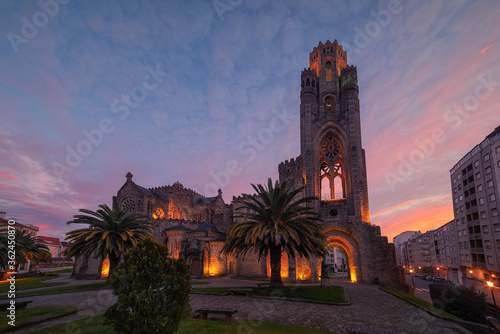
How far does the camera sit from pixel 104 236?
21656mm

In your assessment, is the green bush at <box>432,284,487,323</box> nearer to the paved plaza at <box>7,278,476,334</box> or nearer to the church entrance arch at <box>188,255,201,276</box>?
the paved plaza at <box>7,278,476,334</box>

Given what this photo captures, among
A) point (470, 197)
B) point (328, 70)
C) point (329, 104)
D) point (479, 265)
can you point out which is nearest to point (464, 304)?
point (329, 104)

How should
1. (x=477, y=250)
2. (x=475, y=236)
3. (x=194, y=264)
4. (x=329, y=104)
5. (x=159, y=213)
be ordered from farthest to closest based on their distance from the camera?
(x=159, y=213)
(x=475, y=236)
(x=477, y=250)
(x=329, y=104)
(x=194, y=264)

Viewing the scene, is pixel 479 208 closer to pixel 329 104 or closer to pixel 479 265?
pixel 479 265

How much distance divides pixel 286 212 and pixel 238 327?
40.1 feet

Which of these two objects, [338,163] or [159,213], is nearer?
[338,163]

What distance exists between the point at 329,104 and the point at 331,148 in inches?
308

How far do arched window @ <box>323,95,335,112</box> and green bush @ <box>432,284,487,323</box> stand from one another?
26.9m

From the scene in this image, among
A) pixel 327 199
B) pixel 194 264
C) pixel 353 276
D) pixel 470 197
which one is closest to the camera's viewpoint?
pixel 353 276

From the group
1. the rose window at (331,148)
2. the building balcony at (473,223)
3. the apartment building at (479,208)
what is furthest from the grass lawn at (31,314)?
the building balcony at (473,223)

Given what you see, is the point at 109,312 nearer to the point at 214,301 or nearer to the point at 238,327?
the point at 238,327

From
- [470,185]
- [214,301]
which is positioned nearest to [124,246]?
[214,301]

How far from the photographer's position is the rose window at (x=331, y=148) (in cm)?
3697

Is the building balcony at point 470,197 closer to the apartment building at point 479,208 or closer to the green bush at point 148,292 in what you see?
the apartment building at point 479,208
